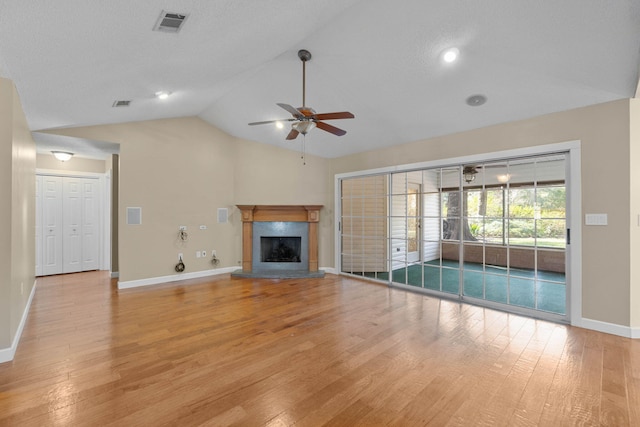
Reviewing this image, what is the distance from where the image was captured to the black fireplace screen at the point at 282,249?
6.30 meters

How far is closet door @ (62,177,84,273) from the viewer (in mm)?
6125

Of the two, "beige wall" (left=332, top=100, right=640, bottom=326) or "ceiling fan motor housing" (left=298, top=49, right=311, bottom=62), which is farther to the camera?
"ceiling fan motor housing" (left=298, top=49, right=311, bottom=62)

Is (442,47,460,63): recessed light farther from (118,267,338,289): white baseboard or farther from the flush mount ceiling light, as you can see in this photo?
the flush mount ceiling light

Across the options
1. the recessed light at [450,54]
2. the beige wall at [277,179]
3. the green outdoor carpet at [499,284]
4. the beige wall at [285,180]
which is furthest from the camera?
the beige wall at [285,180]

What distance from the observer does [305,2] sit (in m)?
2.46

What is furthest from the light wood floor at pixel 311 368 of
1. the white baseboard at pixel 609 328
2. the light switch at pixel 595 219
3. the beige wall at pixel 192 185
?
the beige wall at pixel 192 185

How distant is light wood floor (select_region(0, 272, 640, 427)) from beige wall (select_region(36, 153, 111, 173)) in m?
3.55

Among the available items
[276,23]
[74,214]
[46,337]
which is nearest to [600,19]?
[276,23]

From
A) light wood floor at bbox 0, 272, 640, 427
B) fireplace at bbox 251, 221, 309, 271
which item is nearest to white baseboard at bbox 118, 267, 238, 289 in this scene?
fireplace at bbox 251, 221, 309, 271

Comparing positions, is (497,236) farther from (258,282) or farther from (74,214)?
(74,214)

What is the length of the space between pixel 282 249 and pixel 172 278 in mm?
2205

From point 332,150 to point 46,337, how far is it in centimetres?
490

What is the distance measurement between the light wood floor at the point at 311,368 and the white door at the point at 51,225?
2676 millimetres

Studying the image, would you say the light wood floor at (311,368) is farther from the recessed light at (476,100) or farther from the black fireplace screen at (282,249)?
the recessed light at (476,100)
